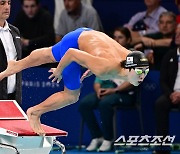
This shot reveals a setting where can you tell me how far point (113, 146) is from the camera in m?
13.1

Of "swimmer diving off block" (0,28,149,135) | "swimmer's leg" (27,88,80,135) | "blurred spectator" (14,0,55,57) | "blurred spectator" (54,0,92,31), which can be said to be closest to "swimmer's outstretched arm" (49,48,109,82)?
"swimmer diving off block" (0,28,149,135)

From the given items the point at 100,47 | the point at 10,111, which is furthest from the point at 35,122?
the point at 100,47

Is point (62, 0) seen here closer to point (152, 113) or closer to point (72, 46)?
point (152, 113)

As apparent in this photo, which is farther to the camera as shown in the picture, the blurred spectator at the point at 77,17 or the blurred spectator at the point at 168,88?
Answer: the blurred spectator at the point at 77,17

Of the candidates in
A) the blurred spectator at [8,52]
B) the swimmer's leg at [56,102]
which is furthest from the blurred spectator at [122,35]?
the swimmer's leg at [56,102]

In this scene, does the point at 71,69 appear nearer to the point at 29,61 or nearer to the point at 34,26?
the point at 29,61

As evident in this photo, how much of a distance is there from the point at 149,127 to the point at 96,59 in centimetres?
433

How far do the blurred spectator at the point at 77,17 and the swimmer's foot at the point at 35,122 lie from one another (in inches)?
171

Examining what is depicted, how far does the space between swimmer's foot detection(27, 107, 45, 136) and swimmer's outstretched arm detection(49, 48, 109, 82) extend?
0.71 m

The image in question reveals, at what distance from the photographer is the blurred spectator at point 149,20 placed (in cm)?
1393

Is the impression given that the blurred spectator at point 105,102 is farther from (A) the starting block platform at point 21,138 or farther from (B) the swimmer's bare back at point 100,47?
(A) the starting block platform at point 21,138

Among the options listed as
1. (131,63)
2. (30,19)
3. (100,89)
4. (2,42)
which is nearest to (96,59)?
(131,63)

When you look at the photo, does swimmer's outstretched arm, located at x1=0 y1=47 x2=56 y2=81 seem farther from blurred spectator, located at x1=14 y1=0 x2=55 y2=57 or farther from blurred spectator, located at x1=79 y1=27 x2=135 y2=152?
blurred spectator, located at x1=14 y1=0 x2=55 y2=57

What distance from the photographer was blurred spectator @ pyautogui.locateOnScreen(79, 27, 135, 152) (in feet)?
42.9
